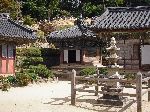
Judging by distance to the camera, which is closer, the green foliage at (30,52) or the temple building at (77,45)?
the temple building at (77,45)

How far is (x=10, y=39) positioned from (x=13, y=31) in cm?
127

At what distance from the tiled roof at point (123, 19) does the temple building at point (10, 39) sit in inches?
319

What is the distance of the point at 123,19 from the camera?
23.1 m

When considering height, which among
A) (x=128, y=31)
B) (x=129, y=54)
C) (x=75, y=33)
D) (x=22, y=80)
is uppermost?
(x=75, y=33)

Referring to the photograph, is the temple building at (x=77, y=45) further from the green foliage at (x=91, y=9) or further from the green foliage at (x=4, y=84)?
the green foliage at (x=91, y=9)

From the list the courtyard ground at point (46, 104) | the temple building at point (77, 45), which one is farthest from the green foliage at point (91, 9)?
the courtyard ground at point (46, 104)

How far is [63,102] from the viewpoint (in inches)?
650

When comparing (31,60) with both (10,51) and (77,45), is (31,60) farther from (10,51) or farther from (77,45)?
(10,51)

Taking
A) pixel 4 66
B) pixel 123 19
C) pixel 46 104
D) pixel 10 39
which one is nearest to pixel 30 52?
pixel 4 66

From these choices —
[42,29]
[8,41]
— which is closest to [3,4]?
[42,29]

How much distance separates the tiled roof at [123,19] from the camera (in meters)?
21.2

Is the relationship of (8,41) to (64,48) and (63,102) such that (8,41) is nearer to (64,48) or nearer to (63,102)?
(64,48)

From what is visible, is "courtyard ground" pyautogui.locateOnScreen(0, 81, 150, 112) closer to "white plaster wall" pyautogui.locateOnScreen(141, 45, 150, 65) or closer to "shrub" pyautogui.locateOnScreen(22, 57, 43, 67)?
"white plaster wall" pyautogui.locateOnScreen(141, 45, 150, 65)

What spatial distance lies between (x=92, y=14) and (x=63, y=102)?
4098 centimetres
